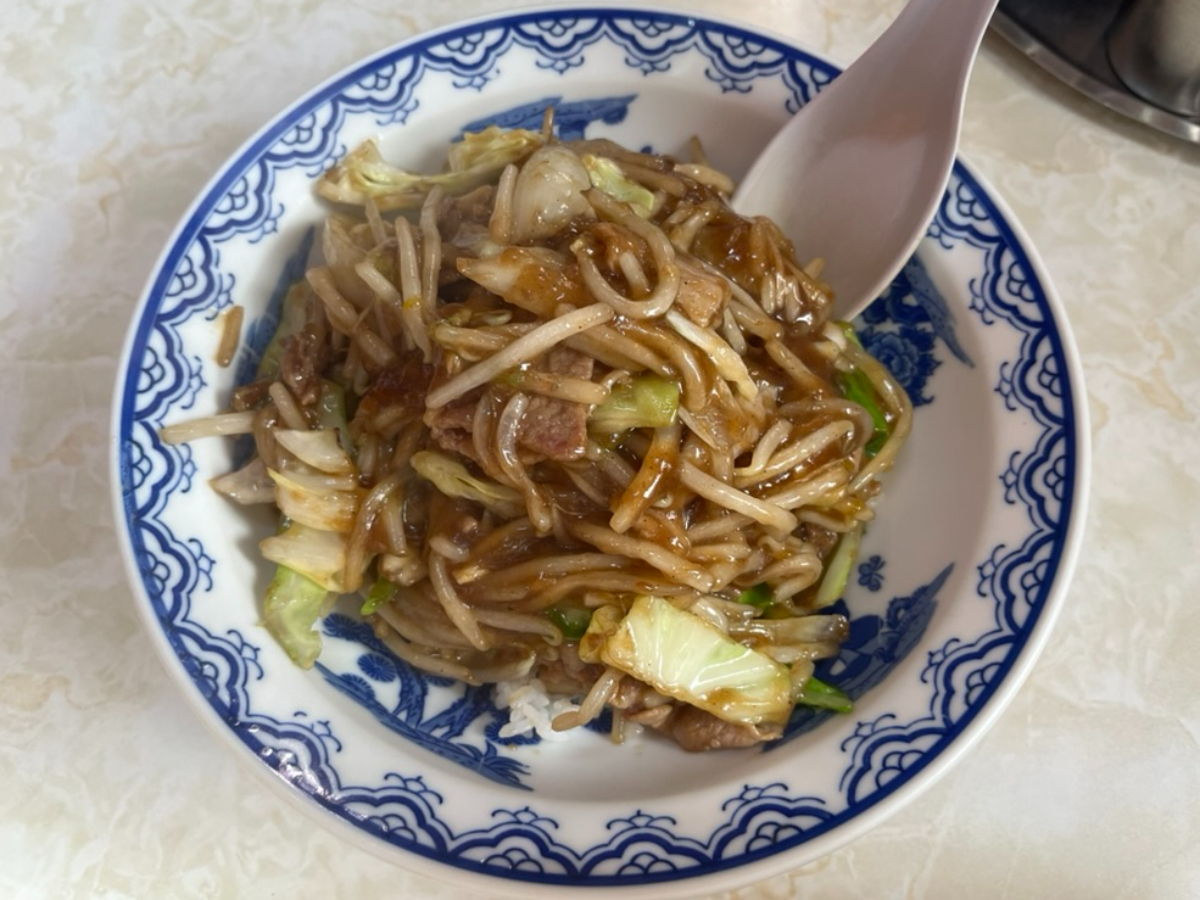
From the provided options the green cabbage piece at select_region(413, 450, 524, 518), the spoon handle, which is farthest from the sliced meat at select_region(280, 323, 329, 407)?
the spoon handle

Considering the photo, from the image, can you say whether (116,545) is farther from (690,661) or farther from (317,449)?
(690,661)

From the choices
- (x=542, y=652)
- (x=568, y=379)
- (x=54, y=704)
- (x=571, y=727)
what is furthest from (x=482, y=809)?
(x=54, y=704)

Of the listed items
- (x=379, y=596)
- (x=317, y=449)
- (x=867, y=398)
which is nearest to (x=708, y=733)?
(x=379, y=596)

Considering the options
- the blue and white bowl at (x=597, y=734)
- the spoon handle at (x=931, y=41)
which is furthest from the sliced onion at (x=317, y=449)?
the spoon handle at (x=931, y=41)

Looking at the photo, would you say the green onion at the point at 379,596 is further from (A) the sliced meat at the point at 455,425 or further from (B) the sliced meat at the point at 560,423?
(B) the sliced meat at the point at 560,423

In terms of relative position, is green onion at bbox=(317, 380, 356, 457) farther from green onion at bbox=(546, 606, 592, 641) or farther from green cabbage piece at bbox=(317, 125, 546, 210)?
green onion at bbox=(546, 606, 592, 641)
